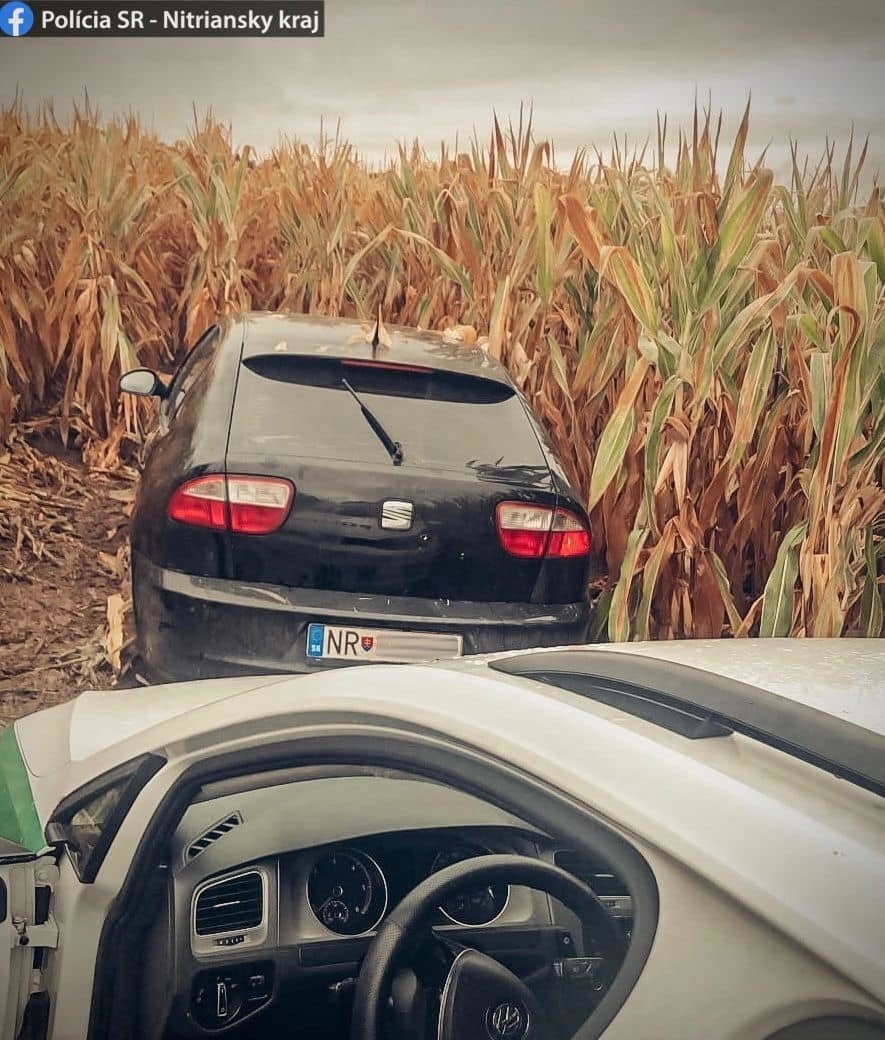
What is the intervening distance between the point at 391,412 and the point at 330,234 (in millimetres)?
469

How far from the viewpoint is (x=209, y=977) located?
153 centimetres

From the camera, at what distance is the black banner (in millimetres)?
2055

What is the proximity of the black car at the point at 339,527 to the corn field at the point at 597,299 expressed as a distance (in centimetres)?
15

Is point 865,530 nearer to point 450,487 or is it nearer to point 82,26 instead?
point 450,487

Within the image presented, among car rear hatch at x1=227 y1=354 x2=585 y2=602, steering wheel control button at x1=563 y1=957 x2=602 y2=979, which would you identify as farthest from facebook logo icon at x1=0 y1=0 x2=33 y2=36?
steering wheel control button at x1=563 y1=957 x2=602 y2=979

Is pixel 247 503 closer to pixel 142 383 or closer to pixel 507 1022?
pixel 142 383

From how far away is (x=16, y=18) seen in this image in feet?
6.86

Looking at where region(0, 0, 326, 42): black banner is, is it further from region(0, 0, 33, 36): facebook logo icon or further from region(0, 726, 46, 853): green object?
region(0, 726, 46, 853): green object

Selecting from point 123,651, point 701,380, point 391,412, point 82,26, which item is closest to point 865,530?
point 701,380

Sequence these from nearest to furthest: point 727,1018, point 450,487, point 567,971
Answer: point 727,1018 → point 567,971 → point 450,487

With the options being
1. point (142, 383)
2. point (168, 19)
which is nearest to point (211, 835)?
point (142, 383)

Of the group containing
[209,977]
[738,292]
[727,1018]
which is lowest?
[209,977]

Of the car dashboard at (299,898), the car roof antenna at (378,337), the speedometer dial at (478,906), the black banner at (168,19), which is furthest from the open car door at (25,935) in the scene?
the black banner at (168,19)

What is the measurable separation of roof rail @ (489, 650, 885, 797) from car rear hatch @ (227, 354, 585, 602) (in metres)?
0.36
